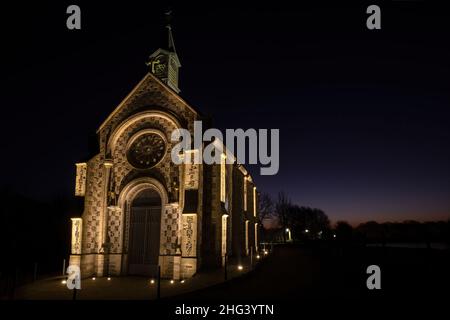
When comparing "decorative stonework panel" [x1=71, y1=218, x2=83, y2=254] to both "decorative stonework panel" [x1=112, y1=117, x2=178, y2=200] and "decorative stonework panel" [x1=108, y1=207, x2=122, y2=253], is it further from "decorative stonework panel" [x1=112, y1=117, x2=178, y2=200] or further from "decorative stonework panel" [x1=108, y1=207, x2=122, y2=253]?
"decorative stonework panel" [x1=112, y1=117, x2=178, y2=200]

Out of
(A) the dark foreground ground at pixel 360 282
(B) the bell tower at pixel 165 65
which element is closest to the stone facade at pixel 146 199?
(B) the bell tower at pixel 165 65

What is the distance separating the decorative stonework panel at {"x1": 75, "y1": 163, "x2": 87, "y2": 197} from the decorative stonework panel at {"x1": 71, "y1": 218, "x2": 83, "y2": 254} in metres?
1.79

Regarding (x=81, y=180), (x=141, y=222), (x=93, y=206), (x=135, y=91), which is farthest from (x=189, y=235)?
(x=135, y=91)

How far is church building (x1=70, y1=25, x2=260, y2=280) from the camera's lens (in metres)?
19.8

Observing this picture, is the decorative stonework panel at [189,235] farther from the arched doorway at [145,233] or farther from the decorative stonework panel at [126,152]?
the decorative stonework panel at [126,152]

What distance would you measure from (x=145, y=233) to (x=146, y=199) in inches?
84.4

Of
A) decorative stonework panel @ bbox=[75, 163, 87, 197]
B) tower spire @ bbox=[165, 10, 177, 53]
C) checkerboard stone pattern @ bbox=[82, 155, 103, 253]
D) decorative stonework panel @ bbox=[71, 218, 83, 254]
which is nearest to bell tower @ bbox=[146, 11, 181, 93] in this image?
tower spire @ bbox=[165, 10, 177, 53]

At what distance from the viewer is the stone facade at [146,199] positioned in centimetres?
1962

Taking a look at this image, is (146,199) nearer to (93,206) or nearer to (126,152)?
(126,152)

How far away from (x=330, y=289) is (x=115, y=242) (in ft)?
43.8

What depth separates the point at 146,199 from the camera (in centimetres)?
2178

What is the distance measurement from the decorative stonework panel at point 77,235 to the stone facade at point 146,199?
0.06 metres
